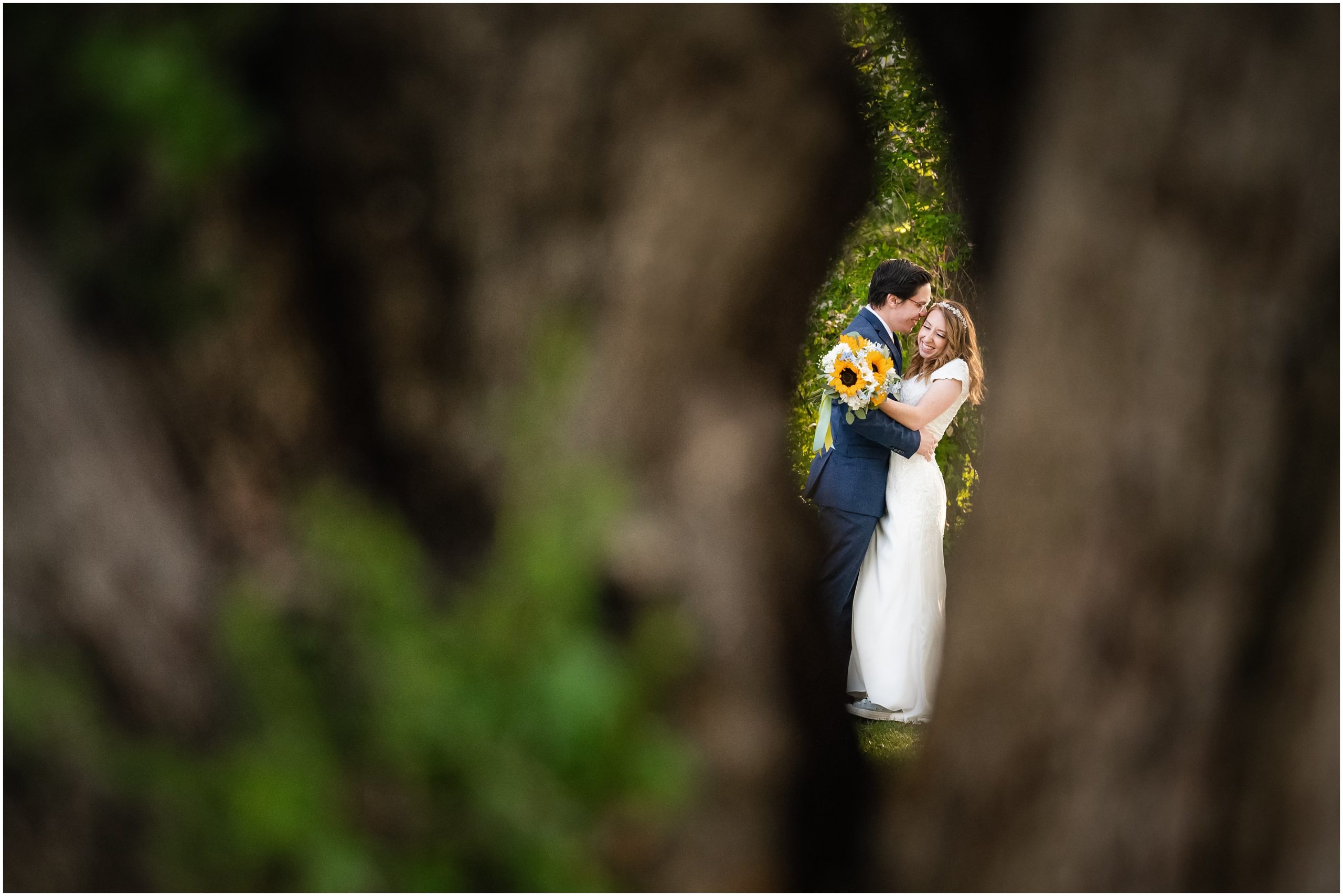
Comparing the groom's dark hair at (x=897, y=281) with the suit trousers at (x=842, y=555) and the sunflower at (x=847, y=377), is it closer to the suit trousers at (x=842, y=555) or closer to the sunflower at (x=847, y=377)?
the sunflower at (x=847, y=377)

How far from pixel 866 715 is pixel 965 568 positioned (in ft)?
12.0

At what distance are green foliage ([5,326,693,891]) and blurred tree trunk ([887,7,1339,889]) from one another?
712 mm

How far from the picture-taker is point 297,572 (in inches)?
69.1

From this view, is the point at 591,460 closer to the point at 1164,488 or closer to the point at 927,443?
the point at 1164,488

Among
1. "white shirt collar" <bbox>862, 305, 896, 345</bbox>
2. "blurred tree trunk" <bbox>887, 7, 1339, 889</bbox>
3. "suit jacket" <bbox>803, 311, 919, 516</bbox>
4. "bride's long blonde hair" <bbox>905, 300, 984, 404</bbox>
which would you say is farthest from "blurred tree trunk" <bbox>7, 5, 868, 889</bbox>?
"bride's long blonde hair" <bbox>905, 300, 984, 404</bbox>

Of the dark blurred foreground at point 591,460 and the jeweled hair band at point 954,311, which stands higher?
the jeweled hair band at point 954,311

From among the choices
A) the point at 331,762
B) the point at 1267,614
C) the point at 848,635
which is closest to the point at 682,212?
the point at 331,762

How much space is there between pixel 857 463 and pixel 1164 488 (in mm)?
3402

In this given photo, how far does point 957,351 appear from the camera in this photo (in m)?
5.43

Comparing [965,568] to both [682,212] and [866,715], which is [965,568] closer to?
[682,212]

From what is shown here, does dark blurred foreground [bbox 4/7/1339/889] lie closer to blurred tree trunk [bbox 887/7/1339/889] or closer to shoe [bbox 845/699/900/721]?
blurred tree trunk [bbox 887/7/1339/889]

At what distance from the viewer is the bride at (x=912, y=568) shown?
205 inches

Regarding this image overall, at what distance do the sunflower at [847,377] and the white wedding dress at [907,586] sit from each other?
2.85 ft

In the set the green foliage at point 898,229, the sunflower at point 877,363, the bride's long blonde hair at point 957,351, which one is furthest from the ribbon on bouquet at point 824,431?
the bride's long blonde hair at point 957,351
